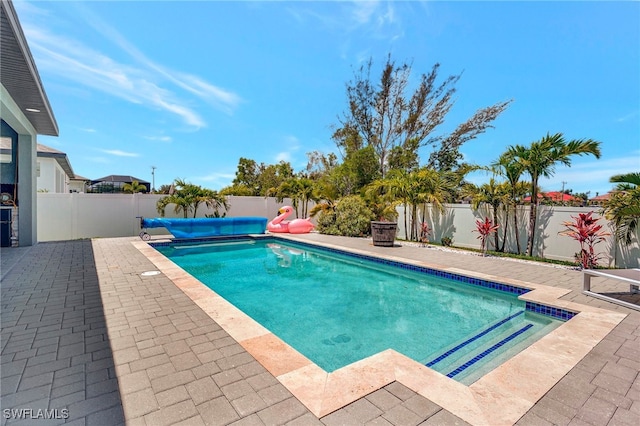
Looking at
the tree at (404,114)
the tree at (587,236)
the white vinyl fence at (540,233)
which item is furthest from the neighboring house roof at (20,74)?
the tree at (404,114)

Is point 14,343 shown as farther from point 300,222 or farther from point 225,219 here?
point 300,222

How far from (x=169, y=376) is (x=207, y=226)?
1012 cm

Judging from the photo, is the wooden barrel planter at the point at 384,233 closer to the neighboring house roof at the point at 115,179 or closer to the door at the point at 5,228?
the door at the point at 5,228

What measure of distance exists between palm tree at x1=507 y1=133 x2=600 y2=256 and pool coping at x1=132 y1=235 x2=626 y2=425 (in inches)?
212

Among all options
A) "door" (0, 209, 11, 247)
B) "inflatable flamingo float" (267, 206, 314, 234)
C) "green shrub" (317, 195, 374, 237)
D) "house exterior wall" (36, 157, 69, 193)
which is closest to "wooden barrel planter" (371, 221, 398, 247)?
"green shrub" (317, 195, 374, 237)

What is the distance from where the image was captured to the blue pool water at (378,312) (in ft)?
11.6

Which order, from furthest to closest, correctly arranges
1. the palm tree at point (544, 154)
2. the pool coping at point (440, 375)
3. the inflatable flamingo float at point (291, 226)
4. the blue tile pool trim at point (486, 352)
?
the inflatable flamingo float at point (291, 226)
the palm tree at point (544, 154)
the blue tile pool trim at point (486, 352)
the pool coping at point (440, 375)

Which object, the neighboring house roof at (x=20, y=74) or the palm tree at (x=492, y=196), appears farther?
the palm tree at (x=492, y=196)

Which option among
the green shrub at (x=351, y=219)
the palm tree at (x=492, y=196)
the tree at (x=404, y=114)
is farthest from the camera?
the tree at (x=404, y=114)

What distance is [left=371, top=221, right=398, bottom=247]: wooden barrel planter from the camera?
9.96m

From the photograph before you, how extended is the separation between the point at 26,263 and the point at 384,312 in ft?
24.9

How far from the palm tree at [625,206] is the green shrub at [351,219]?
771 cm

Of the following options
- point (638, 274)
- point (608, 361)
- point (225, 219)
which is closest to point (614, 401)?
point (608, 361)

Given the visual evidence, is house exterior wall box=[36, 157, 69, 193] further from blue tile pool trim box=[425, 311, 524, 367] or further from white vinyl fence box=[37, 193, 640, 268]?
blue tile pool trim box=[425, 311, 524, 367]
